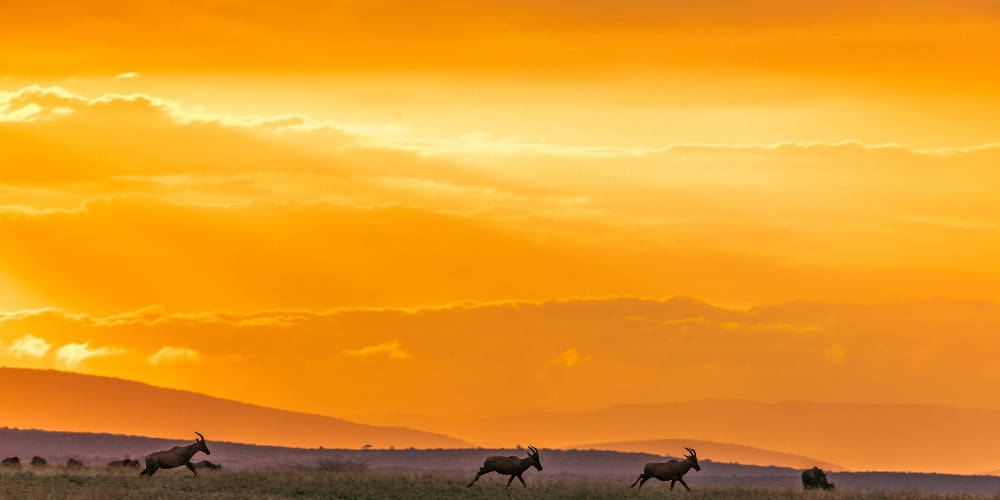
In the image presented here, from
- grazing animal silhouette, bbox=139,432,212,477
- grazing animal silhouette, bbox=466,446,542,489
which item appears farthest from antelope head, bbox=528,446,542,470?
grazing animal silhouette, bbox=139,432,212,477

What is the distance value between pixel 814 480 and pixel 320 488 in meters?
20.4

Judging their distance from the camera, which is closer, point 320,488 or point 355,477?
point 320,488

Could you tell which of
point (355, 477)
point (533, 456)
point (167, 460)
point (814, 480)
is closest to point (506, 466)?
point (533, 456)

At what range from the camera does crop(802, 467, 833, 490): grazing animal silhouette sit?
63781mm

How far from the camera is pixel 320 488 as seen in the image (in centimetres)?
5603

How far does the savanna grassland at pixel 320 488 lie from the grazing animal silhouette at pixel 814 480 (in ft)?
12.0

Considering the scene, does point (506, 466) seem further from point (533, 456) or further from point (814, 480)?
point (814, 480)

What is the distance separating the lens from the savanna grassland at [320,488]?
5209cm

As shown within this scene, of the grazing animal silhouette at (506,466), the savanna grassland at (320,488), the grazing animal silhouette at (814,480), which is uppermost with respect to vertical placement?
the grazing animal silhouette at (814,480)

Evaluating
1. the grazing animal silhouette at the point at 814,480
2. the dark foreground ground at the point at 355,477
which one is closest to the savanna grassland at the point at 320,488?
the dark foreground ground at the point at 355,477

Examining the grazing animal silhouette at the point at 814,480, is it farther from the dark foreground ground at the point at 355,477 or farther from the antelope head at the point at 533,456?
the antelope head at the point at 533,456

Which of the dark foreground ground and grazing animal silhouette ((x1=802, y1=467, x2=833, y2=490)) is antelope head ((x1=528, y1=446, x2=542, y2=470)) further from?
grazing animal silhouette ((x1=802, y1=467, x2=833, y2=490))

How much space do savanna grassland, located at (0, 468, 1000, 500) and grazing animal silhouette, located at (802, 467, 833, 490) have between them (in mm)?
3647

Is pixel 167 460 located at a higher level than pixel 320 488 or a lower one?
higher
